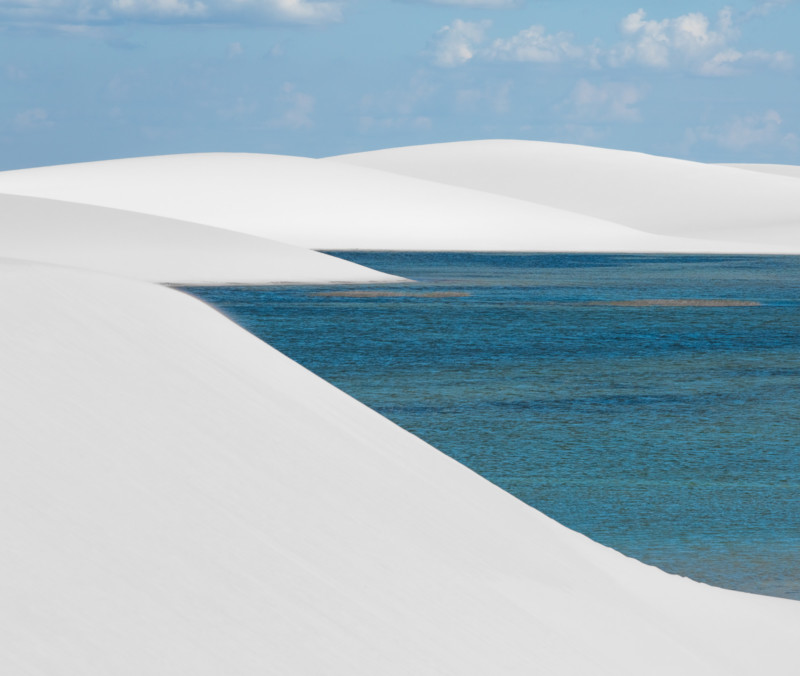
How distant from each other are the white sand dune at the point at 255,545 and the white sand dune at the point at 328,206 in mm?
71038

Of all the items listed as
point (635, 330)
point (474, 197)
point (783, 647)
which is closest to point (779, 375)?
point (635, 330)

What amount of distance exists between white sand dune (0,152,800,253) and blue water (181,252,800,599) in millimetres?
42553

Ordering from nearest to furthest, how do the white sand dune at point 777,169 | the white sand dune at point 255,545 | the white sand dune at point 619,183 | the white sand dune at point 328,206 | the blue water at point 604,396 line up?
the white sand dune at point 255,545 < the blue water at point 604,396 < the white sand dune at point 328,206 < the white sand dune at point 619,183 < the white sand dune at point 777,169

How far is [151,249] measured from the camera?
4741cm

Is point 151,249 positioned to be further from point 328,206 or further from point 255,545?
point 328,206

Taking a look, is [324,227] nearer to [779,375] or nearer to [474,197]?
[474,197]

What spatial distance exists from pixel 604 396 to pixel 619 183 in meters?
106

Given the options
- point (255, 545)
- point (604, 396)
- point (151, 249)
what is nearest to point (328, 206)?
point (151, 249)

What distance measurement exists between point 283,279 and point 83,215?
772 cm

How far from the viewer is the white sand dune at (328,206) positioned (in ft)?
283

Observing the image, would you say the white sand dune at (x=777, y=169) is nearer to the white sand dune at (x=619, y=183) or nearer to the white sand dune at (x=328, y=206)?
the white sand dune at (x=619, y=183)

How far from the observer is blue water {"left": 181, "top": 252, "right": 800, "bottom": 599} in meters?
10.9

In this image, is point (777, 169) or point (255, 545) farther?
point (777, 169)

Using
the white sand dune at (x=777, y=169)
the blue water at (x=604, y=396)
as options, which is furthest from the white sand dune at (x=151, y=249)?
the white sand dune at (x=777, y=169)
